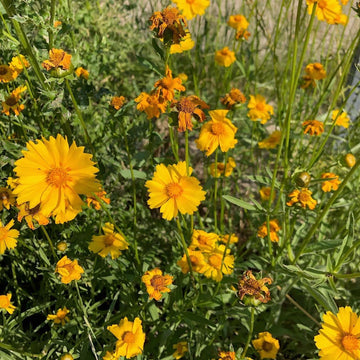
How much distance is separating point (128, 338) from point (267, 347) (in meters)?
0.51

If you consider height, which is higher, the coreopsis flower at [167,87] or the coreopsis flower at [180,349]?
the coreopsis flower at [167,87]

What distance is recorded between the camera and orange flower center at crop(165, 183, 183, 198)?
1067 millimetres

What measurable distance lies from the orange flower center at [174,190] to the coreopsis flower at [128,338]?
1.26ft

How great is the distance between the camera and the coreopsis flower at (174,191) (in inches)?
41.3

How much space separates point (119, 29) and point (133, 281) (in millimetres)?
1917

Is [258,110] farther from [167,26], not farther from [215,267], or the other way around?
[167,26]

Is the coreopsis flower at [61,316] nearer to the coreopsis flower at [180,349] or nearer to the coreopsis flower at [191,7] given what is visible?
the coreopsis flower at [180,349]

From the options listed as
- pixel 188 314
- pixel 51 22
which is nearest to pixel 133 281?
pixel 188 314

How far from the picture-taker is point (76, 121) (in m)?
1.63

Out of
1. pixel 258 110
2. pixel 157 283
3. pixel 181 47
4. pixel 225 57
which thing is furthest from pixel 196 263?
pixel 225 57

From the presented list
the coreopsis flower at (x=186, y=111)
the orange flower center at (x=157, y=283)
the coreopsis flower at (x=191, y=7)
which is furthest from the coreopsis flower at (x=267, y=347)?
the coreopsis flower at (x=191, y=7)

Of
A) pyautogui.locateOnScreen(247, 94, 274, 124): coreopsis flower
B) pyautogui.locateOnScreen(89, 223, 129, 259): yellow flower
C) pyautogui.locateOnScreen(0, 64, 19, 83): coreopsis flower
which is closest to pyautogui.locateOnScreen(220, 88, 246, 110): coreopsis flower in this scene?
pyautogui.locateOnScreen(247, 94, 274, 124): coreopsis flower

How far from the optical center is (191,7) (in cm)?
→ 168

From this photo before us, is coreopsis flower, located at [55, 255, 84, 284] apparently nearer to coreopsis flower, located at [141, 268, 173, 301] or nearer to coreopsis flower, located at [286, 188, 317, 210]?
coreopsis flower, located at [141, 268, 173, 301]
